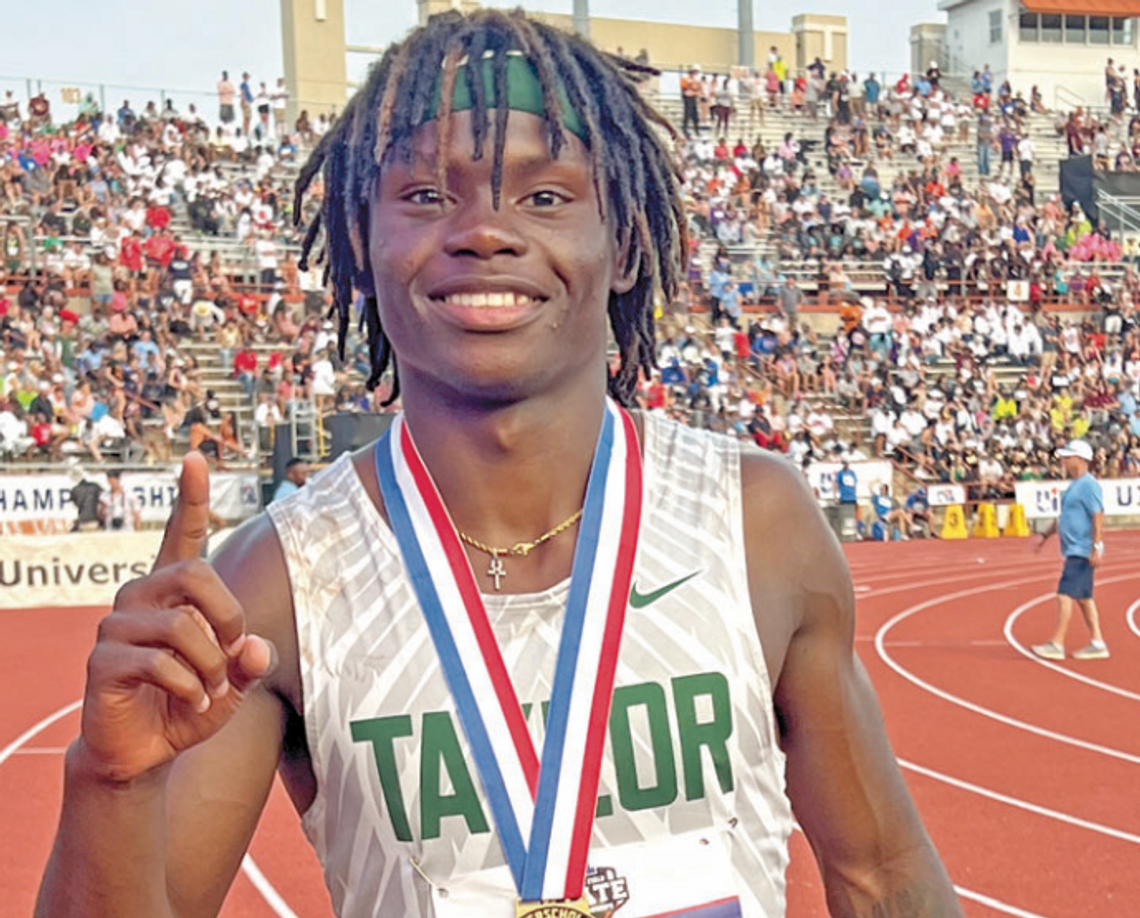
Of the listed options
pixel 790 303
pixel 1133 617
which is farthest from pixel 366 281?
pixel 790 303

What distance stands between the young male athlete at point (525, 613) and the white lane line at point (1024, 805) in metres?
5.22

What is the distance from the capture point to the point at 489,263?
1844 mm

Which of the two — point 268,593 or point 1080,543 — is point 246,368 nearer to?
point 1080,543

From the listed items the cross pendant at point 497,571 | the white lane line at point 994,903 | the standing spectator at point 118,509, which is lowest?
the white lane line at point 994,903

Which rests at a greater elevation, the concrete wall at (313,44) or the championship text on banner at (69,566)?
the concrete wall at (313,44)

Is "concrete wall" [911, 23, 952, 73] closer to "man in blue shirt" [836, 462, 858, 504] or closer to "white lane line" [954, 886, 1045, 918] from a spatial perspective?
"man in blue shirt" [836, 462, 858, 504]

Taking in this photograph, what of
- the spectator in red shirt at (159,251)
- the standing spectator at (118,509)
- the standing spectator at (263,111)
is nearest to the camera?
the standing spectator at (118,509)

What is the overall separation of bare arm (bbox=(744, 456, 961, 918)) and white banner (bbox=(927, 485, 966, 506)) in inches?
Answer: 782

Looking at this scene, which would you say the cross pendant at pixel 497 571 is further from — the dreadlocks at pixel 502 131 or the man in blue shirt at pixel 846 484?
the man in blue shirt at pixel 846 484

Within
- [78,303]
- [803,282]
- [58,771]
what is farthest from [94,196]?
[58,771]

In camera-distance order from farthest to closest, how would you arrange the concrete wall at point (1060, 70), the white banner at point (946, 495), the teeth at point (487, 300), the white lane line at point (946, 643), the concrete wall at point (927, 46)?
the concrete wall at point (927, 46) < the concrete wall at point (1060, 70) < the white banner at point (946, 495) < the white lane line at point (946, 643) < the teeth at point (487, 300)

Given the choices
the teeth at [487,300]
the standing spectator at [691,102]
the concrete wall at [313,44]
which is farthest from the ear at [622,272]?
the concrete wall at [313,44]

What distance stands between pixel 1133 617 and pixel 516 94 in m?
12.8

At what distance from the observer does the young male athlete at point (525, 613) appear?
179 cm
